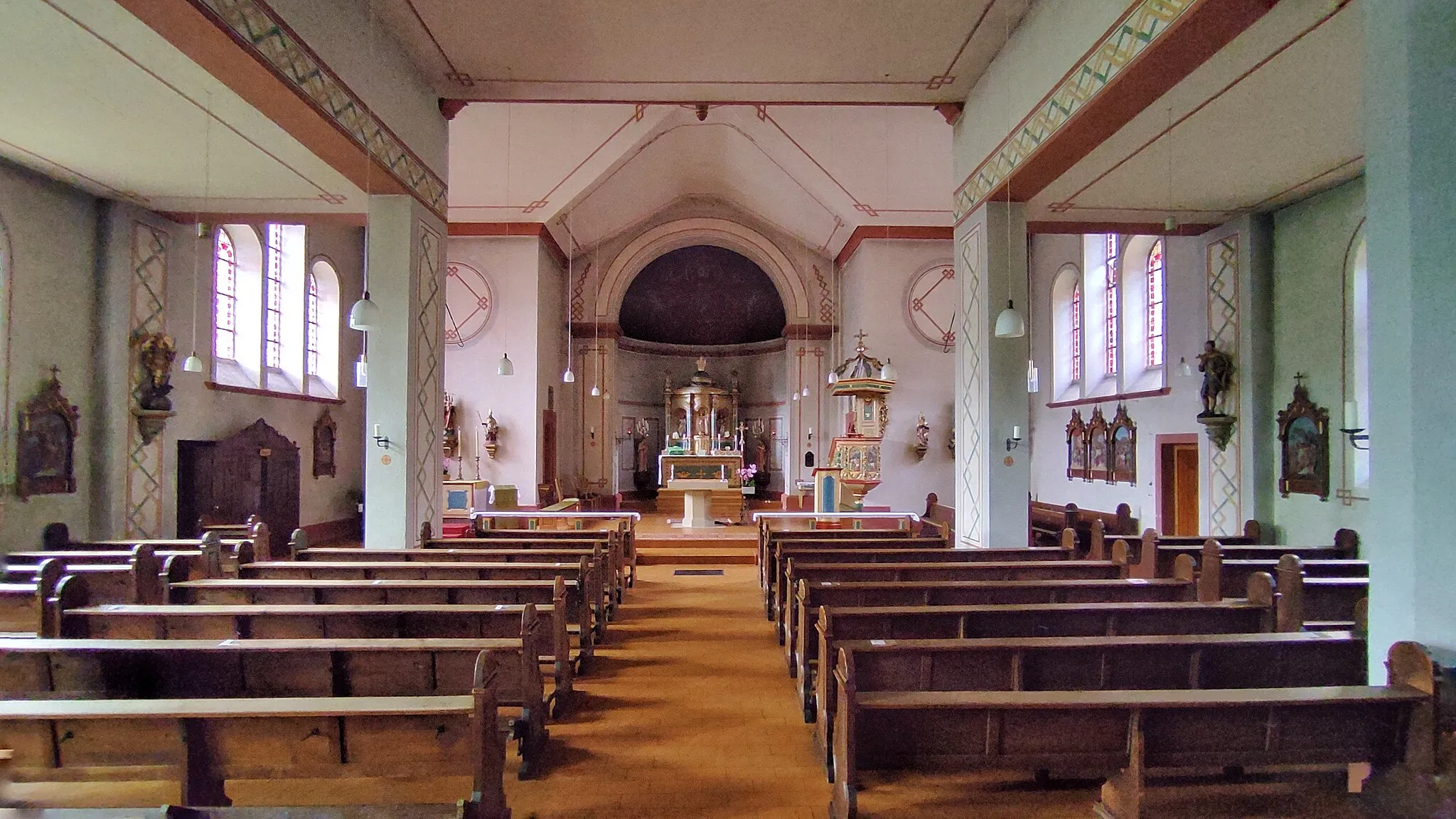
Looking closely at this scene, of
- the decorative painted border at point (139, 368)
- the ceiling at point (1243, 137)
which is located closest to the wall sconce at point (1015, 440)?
the ceiling at point (1243, 137)

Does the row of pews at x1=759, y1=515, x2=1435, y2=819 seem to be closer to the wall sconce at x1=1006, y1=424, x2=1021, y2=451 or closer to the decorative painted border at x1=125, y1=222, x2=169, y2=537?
the wall sconce at x1=1006, y1=424, x2=1021, y2=451

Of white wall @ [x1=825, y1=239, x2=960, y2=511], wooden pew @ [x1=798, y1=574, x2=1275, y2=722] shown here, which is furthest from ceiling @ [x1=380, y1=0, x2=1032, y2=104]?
white wall @ [x1=825, y1=239, x2=960, y2=511]

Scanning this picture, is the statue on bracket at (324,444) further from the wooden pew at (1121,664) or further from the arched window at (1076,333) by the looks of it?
the arched window at (1076,333)

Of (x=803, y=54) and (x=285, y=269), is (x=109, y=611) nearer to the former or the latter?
(x=803, y=54)

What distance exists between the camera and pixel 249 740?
8.29 feet

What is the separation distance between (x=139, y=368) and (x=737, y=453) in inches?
396

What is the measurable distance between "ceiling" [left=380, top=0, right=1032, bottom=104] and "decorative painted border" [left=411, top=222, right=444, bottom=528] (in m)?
1.81

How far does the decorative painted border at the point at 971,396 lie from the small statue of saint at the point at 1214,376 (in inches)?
120

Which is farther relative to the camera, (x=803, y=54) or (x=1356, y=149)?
(x=803, y=54)

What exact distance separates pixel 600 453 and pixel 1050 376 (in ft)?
30.8

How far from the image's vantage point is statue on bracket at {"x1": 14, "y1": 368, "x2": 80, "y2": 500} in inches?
278

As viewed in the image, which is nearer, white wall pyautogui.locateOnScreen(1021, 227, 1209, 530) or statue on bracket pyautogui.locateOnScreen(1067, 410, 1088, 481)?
white wall pyautogui.locateOnScreen(1021, 227, 1209, 530)

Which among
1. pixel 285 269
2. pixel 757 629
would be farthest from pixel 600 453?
pixel 757 629

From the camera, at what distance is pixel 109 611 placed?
3826 mm
